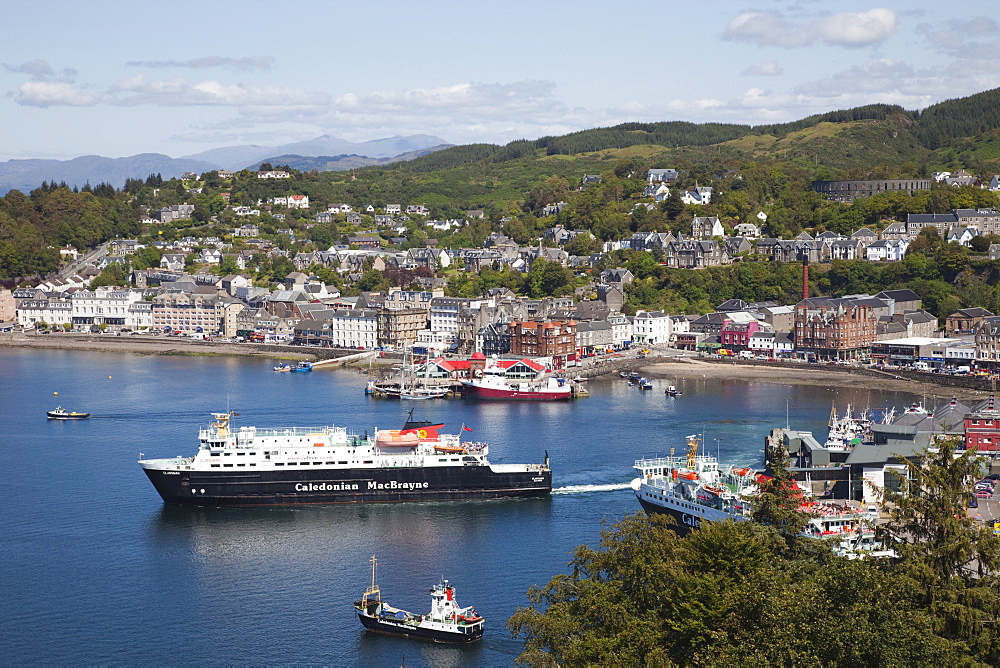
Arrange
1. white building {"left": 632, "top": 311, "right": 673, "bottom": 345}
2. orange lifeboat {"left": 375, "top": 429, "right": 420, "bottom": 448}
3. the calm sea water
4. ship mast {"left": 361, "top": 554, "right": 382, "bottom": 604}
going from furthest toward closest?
white building {"left": 632, "top": 311, "right": 673, "bottom": 345}
orange lifeboat {"left": 375, "top": 429, "right": 420, "bottom": 448}
ship mast {"left": 361, "top": 554, "right": 382, "bottom": 604}
the calm sea water

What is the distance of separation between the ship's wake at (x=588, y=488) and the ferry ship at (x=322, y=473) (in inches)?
14.9

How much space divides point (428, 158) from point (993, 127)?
2235 inches

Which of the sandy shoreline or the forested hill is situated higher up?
the forested hill

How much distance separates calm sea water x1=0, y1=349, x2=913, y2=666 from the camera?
58.9ft

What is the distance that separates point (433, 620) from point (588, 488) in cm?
917

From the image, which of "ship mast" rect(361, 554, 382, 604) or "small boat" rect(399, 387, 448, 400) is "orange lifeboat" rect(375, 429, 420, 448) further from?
"small boat" rect(399, 387, 448, 400)

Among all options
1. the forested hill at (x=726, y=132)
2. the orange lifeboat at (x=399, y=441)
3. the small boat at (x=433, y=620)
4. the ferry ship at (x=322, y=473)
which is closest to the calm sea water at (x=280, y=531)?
the small boat at (x=433, y=620)

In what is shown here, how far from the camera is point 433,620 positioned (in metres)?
17.9

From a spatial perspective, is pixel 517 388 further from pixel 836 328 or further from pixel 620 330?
pixel 836 328

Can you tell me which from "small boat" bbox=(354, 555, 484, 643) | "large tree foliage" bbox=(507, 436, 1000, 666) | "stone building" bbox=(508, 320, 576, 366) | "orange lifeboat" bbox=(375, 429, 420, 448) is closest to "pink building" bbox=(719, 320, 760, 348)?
"stone building" bbox=(508, 320, 576, 366)

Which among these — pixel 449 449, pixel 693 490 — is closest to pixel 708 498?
pixel 693 490

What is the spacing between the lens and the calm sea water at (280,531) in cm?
1795

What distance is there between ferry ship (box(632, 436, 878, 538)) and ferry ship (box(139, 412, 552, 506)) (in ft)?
9.54

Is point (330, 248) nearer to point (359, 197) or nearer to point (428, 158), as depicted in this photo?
point (359, 197)
